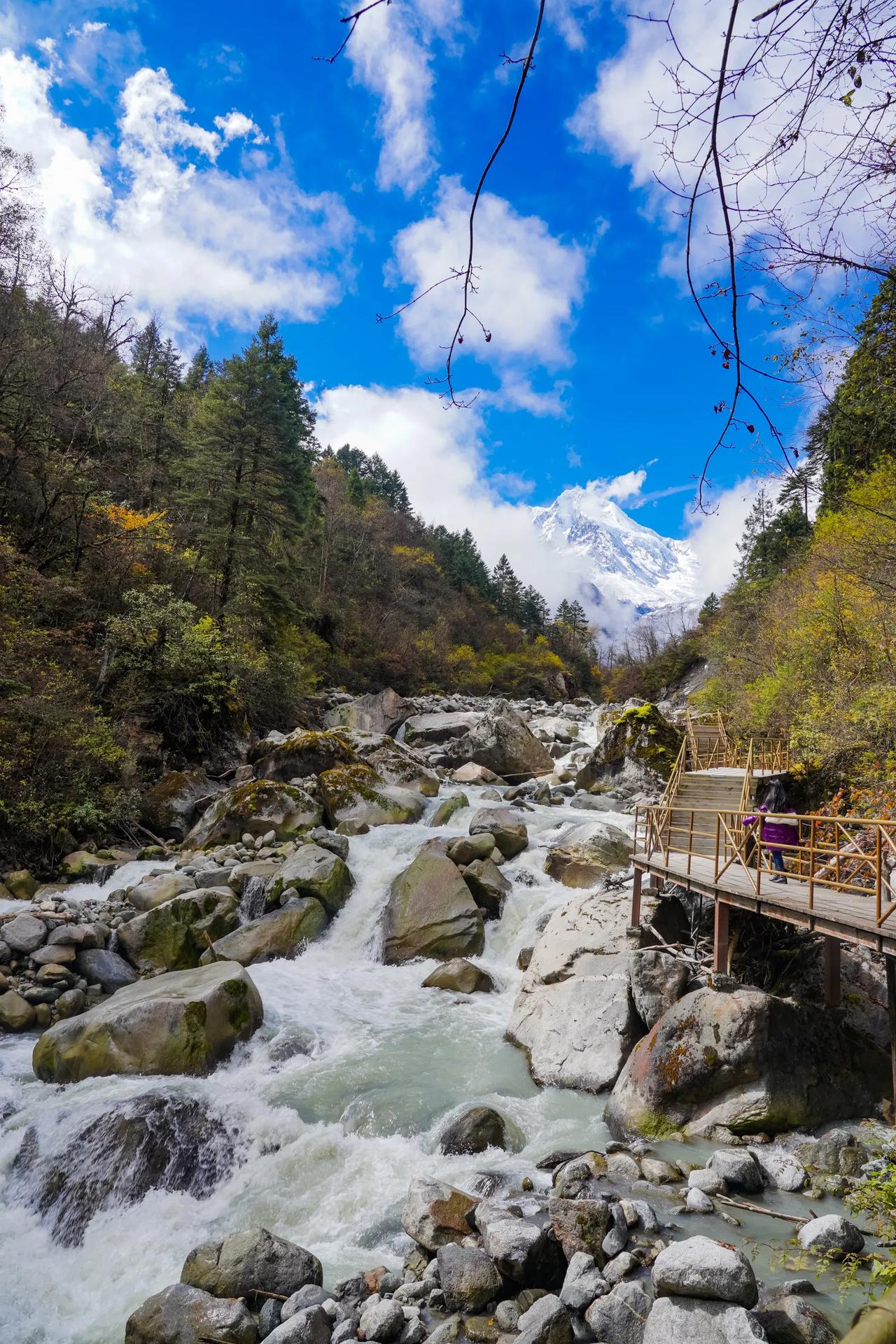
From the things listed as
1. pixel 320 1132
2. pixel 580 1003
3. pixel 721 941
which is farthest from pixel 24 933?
pixel 721 941

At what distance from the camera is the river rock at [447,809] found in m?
17.6

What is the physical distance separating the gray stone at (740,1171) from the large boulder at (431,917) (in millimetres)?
6464

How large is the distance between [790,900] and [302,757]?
47.0ft

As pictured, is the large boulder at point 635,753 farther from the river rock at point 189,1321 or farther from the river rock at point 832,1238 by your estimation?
the river rock at point 189,1321

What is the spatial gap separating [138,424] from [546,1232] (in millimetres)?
34728

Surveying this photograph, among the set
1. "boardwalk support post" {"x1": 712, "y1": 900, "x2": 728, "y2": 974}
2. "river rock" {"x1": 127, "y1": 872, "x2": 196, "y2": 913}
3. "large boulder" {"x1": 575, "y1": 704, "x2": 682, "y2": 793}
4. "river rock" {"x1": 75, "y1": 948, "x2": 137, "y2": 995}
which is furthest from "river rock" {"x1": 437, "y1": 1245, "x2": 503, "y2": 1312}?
"large boulder" {"x1": 575, "y1": 704, "x2": 682, "y2": 793}

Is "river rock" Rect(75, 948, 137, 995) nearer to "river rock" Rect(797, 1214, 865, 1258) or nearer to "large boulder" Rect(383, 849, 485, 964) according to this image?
"large boulder" Rect(383, 849, 485, 964)

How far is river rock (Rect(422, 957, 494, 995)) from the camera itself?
11109 mm

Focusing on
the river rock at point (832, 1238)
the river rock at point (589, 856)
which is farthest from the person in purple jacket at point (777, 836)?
the river rock at point (832, 1238)

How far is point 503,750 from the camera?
82.3ft

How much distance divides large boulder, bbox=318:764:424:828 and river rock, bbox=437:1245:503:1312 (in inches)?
463

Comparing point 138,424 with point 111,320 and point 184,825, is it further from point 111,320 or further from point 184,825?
point 184,825

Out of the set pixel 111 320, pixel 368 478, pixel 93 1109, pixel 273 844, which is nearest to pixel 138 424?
pixel 111 320

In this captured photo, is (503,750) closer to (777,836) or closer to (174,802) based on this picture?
(174,802)
